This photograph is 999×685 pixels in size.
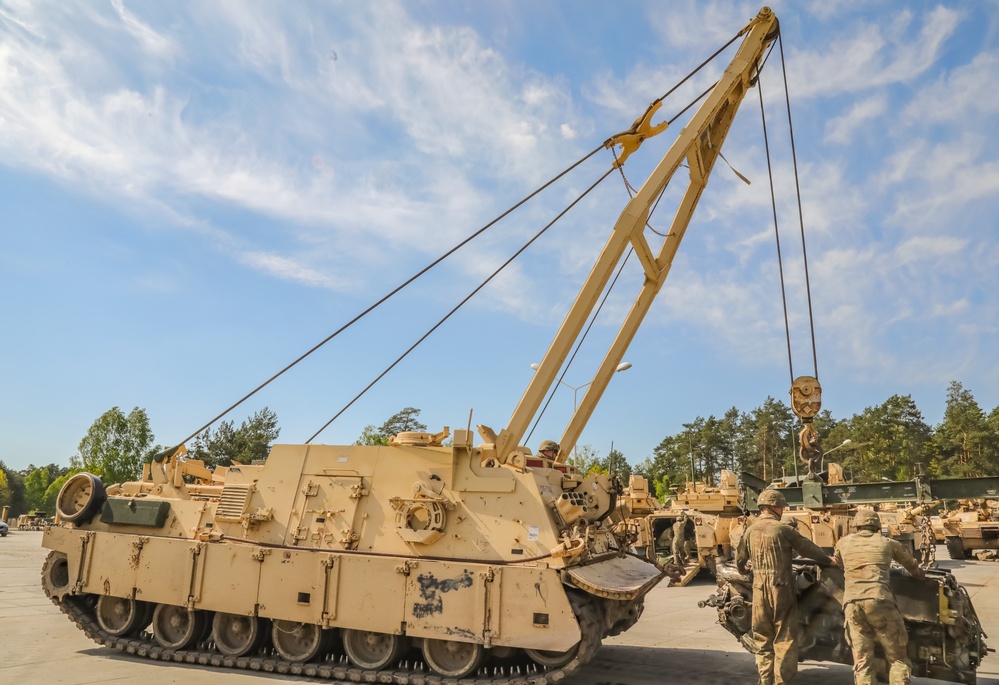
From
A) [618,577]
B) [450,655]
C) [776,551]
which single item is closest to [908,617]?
[776,551]

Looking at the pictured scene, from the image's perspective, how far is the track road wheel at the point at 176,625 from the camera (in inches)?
363

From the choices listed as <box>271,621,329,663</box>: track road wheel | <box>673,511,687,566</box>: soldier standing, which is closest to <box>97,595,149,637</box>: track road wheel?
<box>271,621,329,663</box>: track road wheel

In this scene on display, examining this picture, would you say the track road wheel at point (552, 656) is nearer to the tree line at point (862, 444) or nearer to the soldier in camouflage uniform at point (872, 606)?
the soldier in camouflage uniform at point (872, 606)

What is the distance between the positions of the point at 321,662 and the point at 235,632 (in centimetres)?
146

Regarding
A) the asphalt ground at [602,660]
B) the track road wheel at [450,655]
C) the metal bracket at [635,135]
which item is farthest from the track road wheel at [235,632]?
the metal bracket at [635,135]

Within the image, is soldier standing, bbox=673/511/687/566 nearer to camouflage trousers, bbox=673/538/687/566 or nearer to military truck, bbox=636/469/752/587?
camouflage trousers, bbox=673/538/687/566

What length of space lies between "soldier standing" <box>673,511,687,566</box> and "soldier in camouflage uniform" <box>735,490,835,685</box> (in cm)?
1311

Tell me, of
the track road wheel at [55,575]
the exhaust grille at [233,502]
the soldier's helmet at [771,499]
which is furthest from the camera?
the track road wheel at [55,575]

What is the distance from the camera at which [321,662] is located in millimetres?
8492

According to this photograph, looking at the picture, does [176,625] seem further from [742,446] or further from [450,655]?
[742,446]

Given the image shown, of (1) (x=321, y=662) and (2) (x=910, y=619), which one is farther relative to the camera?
(1) (x=321, y=662)

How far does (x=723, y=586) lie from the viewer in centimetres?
790

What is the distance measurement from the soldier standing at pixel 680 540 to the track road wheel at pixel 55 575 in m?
14.8

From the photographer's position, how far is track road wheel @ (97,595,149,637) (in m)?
9.63
